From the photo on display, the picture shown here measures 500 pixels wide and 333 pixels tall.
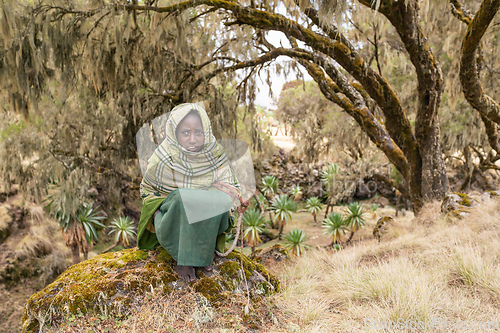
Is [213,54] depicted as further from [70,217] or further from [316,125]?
[316,125]

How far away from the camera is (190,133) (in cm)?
199

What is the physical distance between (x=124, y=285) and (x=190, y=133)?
1119mm

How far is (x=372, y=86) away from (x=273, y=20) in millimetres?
2299

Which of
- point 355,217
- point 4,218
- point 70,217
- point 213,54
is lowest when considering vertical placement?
point 4,218

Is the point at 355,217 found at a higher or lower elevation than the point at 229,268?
lower

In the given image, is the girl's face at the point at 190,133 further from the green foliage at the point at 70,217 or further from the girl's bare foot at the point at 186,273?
the green foliage at the point at 70,217

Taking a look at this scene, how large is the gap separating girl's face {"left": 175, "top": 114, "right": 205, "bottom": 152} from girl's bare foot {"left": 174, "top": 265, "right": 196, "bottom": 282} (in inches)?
33.3

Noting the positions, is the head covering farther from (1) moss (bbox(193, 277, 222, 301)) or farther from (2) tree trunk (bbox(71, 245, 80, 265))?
(2) tree trunk (bbox(71, 245, 80, 265))

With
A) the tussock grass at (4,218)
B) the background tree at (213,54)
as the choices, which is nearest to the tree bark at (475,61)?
the background tree at (213,54)

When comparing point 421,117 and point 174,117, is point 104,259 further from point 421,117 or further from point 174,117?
point 421,117

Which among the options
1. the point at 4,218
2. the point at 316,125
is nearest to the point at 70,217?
the point at 4,218

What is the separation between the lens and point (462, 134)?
452 inches

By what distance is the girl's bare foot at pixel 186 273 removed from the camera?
2166 millimetres

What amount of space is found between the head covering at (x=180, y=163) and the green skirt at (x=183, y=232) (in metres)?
0.11
